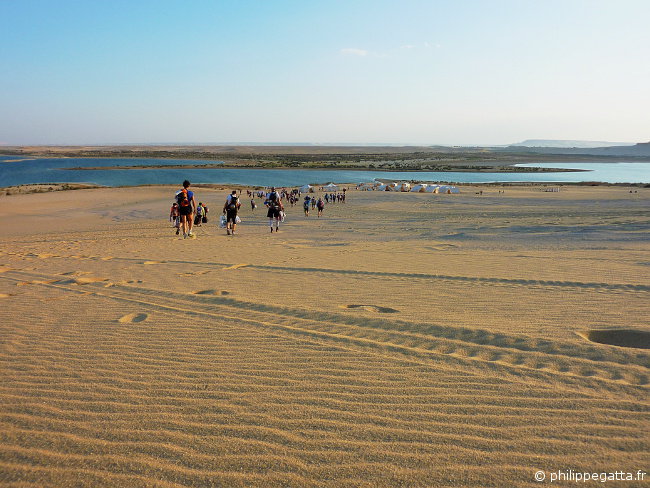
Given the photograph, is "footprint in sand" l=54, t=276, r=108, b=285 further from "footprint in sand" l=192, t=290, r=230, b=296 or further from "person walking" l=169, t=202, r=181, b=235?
"person walking" l=169, t=202, r=181, b=235

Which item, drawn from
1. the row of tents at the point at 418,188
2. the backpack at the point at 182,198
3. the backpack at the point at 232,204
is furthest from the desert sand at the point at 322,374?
the row of tents at the point at 418,188

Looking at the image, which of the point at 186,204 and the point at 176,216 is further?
the point at 176,216

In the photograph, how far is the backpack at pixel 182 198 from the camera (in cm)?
1394

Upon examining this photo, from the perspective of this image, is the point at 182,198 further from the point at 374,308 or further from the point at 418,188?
the point at 418,188

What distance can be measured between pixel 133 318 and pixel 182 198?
8.50 m

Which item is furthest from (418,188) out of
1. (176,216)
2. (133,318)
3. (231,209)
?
(133,318)

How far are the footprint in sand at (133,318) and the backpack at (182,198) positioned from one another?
8102 mm

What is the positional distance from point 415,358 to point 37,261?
10.4 metres

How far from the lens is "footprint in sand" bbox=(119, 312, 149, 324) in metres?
5.98

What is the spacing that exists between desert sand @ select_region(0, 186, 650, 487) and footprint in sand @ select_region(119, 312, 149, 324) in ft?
0.13

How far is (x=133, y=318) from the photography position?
6129 mm

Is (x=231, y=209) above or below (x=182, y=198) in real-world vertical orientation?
below

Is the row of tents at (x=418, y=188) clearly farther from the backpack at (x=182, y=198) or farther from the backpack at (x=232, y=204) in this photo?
the backpack at (x=182, y=198)

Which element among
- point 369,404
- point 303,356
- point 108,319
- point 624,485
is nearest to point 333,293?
point 303,356
